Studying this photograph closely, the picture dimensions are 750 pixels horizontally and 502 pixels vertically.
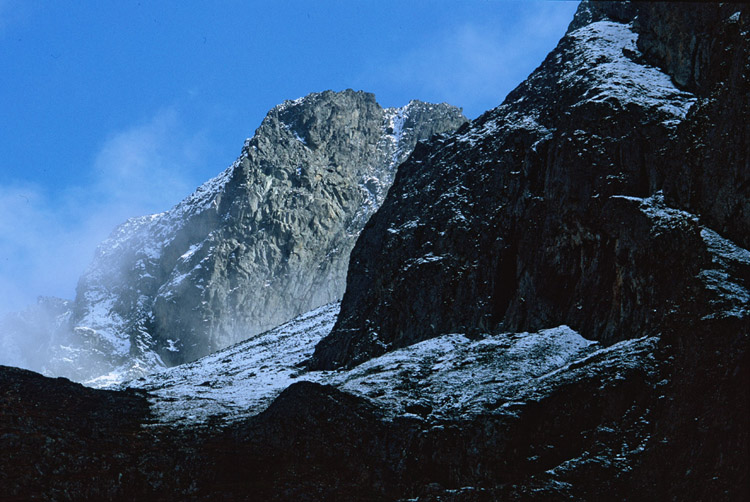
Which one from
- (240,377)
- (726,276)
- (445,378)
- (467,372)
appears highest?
(240,377)

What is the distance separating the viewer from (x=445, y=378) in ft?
175

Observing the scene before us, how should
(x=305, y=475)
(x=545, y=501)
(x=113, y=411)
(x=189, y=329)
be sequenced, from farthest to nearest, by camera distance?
(x=189, y=329)
(x=113, y=411)
(x=305, y=475)
(x=545, y=501)

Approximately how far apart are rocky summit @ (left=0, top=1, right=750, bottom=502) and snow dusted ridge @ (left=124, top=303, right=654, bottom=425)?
12.9 inches

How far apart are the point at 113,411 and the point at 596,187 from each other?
1776 inches

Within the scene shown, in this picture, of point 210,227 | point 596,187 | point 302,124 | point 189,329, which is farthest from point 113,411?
point 302,124

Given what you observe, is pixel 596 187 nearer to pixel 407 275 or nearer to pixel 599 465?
pixel 407 275

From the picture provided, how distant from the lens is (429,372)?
57594 millimetres

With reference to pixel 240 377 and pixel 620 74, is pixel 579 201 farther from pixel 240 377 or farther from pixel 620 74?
pixel 240 377

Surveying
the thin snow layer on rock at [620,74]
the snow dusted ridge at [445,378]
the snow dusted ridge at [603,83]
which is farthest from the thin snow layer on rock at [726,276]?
the thin snow layer on rock at [620,74]

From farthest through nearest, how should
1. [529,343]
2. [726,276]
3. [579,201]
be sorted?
1. [579,201]
2. [529,343]
3. [726,276]

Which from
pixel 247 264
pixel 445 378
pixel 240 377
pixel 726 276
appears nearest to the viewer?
pixel 726 276

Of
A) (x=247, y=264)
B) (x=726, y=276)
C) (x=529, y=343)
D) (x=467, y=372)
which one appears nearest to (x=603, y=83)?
(x=529, y=343)

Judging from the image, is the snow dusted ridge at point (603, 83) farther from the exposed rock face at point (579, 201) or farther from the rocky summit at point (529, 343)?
the rocky summit at point (529, 343)

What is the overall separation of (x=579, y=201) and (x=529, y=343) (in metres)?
14.8
